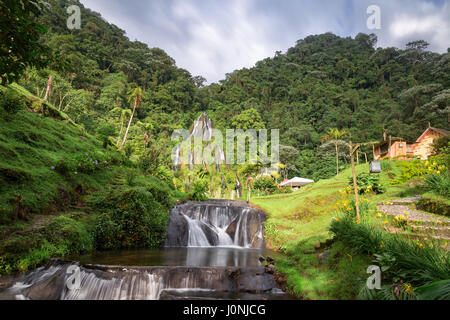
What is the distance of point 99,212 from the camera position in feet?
33.4

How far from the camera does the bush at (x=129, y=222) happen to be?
9.36 meters

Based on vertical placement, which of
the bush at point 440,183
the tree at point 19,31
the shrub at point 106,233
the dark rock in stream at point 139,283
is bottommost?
the dark rock in stream at point 139,283

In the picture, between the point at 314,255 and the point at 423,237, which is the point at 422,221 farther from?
the point at 314,255

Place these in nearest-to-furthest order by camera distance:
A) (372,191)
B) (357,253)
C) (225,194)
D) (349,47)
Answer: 1. (357,253)
2. (372,191)
3. (225,194)
4. (349,47)

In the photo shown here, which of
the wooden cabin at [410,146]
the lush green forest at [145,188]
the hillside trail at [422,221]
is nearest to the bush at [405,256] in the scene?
the lush green forest at [145,188]

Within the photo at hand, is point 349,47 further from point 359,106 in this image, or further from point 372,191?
point 372,191

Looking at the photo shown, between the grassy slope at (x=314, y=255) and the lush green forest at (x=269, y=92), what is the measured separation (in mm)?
22878

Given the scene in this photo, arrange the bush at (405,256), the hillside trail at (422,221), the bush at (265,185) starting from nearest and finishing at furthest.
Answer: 1. the bush at (405,256)
2. the hillside trail at (422,221)
3. the bush at (265,185)

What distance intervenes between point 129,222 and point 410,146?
3630 centimetres

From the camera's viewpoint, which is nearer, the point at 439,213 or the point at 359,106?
the point at 439,213

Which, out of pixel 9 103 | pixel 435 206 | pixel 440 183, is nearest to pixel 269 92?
pixel 440 183

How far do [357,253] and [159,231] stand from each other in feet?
29.8

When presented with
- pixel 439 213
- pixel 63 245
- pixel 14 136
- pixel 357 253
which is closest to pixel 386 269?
pixel 357 253

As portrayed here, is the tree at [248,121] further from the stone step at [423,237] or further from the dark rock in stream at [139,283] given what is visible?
the stone step at [423,237]
